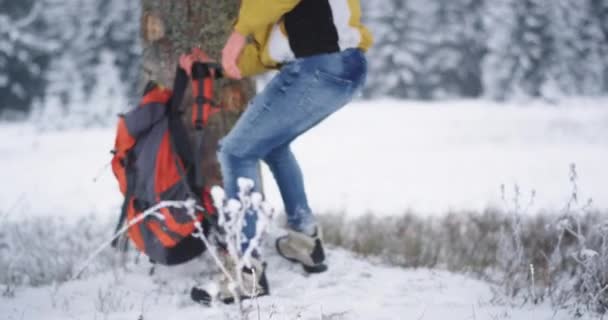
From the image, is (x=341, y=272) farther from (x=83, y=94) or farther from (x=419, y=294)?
(x=83, y=94)

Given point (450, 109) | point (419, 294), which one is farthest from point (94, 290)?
point (450, 109)

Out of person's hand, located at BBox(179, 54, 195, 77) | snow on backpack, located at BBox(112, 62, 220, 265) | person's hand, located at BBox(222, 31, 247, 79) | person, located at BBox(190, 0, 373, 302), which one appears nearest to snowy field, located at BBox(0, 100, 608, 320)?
snow on backpack, located at BBox(112, 62, 220, 265)

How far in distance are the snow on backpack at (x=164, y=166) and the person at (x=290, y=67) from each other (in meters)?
0.24

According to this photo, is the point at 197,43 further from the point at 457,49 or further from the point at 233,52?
the point at 457,49

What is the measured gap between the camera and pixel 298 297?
8.21ft

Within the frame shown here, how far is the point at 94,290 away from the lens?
2789mm

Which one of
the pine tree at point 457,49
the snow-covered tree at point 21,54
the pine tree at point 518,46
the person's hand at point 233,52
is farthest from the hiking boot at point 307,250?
the pine tree at point 518,46

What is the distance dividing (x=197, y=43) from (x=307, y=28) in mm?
884

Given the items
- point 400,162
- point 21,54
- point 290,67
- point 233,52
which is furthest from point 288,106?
point 21,54

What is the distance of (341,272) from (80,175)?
22.6 feet

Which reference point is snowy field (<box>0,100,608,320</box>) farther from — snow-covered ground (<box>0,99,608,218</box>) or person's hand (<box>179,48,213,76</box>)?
person's hand (<box>179,48,213,76</box>)

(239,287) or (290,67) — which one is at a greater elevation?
(290,67)

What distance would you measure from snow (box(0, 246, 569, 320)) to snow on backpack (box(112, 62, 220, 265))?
0.84 ft

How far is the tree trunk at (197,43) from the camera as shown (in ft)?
9.44
